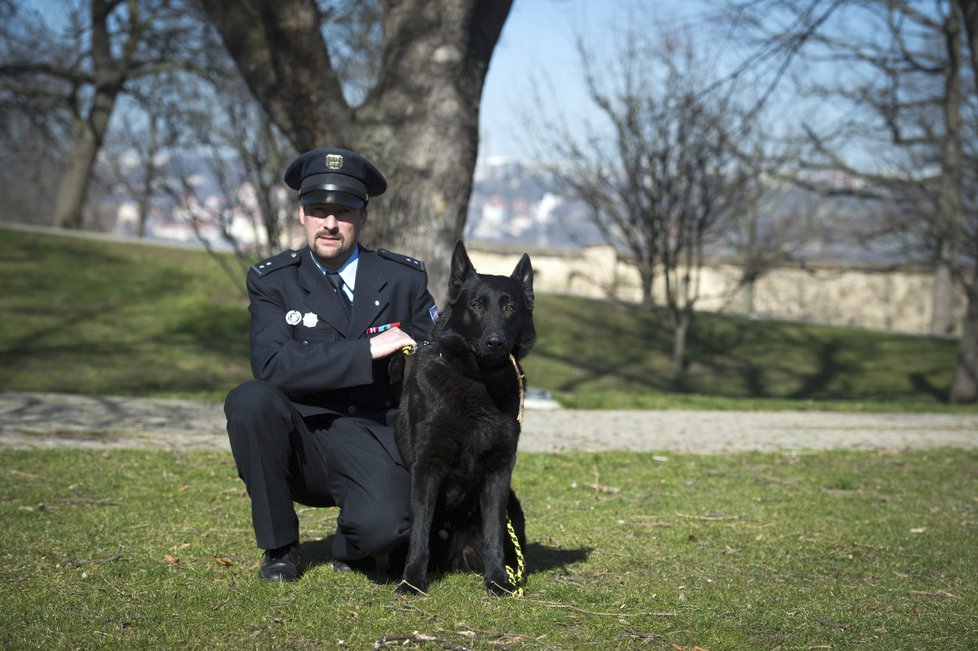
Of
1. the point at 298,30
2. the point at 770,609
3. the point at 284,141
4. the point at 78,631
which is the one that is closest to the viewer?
the point at 78,631

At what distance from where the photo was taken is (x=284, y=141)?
747 inches

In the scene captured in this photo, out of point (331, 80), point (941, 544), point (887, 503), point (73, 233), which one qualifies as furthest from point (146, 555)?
point (73, 233)

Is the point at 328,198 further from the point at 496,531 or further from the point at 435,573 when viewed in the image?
the point at 435,573

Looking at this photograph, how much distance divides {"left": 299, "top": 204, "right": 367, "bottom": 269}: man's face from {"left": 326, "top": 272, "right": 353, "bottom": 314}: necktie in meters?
0.05

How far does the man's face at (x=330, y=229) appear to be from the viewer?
464 cm

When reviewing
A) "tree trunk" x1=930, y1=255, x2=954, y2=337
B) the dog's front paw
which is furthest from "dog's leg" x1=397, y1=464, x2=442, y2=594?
"tree trunk" x1=930, y1=255, x2=954, y2=337

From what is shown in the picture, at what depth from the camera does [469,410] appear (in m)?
4.16

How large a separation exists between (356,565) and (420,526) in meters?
0.66

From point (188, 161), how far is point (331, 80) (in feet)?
40.0

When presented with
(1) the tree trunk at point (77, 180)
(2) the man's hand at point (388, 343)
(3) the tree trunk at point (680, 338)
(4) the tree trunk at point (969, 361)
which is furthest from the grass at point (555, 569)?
(1) the tree trunk at point (77, 180)

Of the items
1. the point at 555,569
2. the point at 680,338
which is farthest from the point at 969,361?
the point at 555,569

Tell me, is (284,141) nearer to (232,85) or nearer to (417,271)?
(232,85)

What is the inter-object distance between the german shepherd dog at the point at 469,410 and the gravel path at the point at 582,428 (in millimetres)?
4554

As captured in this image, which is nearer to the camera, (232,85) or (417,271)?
(417,271)
